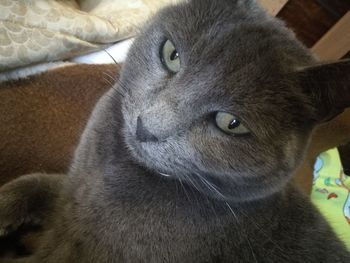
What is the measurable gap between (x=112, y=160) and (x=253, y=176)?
0.35 m

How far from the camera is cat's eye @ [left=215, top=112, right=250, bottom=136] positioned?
2.54 ft

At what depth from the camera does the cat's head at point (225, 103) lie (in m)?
0.77

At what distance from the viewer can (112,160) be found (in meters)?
0.94

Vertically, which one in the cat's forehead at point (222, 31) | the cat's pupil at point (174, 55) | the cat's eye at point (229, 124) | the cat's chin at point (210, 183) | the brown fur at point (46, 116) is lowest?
A: the brown fur at point (46, 116)

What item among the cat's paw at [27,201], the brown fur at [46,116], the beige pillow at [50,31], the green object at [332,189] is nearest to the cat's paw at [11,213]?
the cat's paw at [27,201]

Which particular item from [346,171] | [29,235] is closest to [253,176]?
[29,235]

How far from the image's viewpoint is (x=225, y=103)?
0.77 meters

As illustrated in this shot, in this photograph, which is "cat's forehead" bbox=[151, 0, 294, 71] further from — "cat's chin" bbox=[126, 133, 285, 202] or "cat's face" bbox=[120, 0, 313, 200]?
"cat's chin" bbox=[126, 133, 285, 202]

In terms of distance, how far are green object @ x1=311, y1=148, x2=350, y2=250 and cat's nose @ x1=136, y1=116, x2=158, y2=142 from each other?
3.20 ft

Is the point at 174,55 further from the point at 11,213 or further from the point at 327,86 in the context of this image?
the point at 11,213

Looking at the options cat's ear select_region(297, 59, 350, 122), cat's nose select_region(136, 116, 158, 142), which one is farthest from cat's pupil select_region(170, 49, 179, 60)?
cat's ear select_region(297, 59, 350, 122)

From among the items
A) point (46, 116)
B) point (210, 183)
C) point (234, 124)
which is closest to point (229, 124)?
point (234, 124)

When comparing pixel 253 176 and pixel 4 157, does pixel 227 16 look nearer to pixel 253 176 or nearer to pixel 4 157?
pixel 253 176

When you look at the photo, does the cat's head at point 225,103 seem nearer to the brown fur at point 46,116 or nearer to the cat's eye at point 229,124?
the cat's eye at point 229,124
